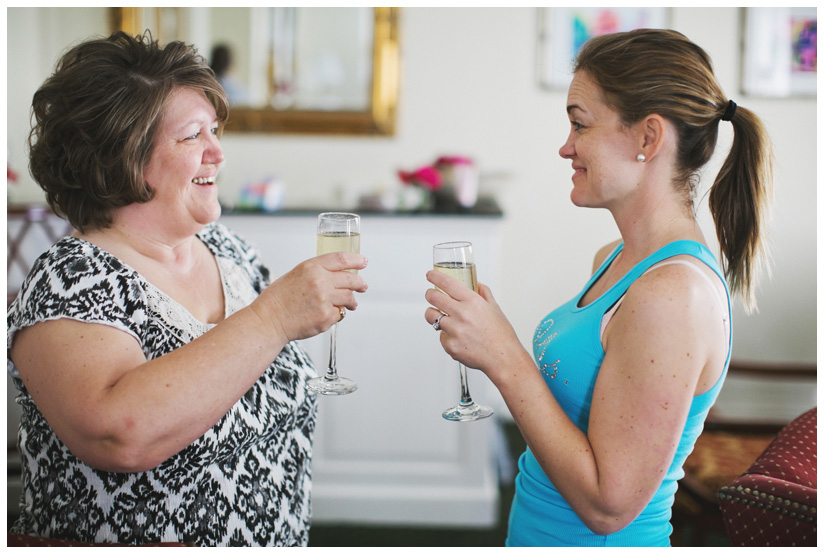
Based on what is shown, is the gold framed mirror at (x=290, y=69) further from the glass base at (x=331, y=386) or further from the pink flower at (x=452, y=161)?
the glass base at (x=331, y=386)

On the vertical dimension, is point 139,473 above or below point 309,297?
below

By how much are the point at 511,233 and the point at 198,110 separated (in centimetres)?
263

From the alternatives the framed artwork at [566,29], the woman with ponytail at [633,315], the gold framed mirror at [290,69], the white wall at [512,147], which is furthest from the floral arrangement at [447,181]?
the woman with ponytail at [633,315]

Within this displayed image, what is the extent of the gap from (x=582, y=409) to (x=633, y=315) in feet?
0.70

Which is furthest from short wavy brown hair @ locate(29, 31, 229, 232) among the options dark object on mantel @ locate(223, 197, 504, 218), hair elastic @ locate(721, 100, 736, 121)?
dark object on mantel @ locate(223, 197, 504, 218)

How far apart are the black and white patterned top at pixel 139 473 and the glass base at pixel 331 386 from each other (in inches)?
2.8

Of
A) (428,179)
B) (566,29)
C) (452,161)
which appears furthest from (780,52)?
(428,179)

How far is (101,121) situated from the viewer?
121 centimetres

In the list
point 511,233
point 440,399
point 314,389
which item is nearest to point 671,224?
point 314,389

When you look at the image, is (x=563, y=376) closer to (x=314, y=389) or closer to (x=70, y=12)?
(x=314, y=389)

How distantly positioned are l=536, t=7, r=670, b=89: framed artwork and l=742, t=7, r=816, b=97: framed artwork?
1.52ft

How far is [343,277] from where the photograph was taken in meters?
1.15

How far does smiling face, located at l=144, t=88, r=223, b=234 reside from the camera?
4.20ft

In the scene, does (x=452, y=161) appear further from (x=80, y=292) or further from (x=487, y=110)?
(x=80, y=292)
